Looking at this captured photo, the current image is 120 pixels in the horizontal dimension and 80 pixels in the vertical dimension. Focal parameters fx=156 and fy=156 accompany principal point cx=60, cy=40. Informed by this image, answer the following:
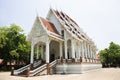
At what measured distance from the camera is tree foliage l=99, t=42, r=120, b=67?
51.0 meters

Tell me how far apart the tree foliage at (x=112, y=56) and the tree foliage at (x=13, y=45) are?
94.5 feet

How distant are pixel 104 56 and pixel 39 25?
1475 inches

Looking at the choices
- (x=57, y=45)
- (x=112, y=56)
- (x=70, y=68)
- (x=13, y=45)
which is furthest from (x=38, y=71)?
(x=112, y=56)

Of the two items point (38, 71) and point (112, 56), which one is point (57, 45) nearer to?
point (38, 71)

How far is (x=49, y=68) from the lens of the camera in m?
19.3

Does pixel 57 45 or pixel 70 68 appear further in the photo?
pixel 57 45

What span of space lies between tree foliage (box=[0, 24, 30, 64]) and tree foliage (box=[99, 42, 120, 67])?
28.8m

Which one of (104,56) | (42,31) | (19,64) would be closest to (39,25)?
(42,31)

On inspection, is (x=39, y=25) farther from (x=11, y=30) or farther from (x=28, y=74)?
(x=11, y=30)

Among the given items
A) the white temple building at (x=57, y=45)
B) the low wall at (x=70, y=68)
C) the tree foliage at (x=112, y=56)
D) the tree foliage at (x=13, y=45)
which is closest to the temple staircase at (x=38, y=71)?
the white temple building at (x=57, y=45)

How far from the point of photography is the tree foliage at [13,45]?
107 ft

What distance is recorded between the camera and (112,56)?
2009 inches

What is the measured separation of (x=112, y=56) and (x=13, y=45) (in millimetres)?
32565

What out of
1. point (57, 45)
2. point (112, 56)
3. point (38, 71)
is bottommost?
point (38, 71)
